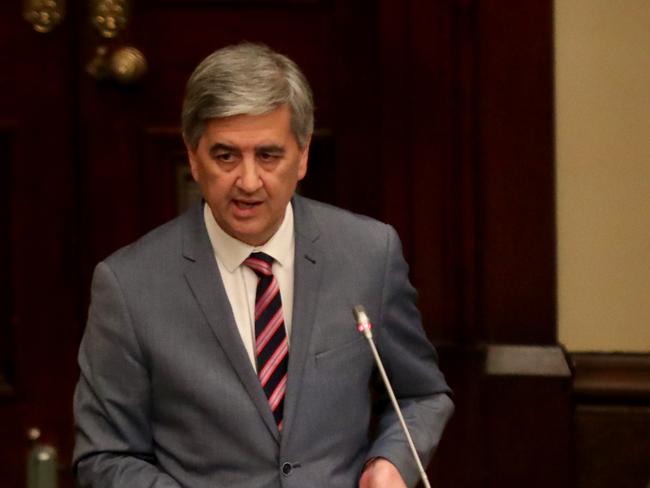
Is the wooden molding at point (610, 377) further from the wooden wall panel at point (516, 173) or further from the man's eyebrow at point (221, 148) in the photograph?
the man's eyebrow at point (221, 148)

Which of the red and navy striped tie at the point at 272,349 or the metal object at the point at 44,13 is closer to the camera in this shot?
the red and navy striped tie at the point at 272,349

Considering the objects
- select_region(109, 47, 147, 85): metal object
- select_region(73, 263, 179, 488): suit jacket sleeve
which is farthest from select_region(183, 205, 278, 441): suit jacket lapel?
select_region(109, 47, 147, 85): metal object

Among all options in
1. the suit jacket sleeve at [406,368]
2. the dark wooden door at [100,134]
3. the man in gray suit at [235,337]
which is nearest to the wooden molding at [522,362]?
the dark wooden door at [100,134]

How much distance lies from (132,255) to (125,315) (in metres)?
0.11

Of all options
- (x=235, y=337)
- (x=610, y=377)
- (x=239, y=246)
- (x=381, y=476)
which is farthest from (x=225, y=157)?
(x=610, y=377)

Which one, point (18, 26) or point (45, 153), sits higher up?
point (18, 26)

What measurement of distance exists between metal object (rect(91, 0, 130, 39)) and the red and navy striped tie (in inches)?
41.3

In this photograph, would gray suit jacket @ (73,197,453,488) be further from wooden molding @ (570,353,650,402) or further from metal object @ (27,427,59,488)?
wooden molding @ (570,353,650,402)

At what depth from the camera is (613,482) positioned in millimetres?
3336

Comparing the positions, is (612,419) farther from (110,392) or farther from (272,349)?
(110,392)

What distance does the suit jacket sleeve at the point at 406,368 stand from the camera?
250 cm

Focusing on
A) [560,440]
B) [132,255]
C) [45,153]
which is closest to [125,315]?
[132,255]

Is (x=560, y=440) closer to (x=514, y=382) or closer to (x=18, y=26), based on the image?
(x=514, y=382)

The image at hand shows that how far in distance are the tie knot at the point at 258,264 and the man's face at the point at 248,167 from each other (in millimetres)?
60
